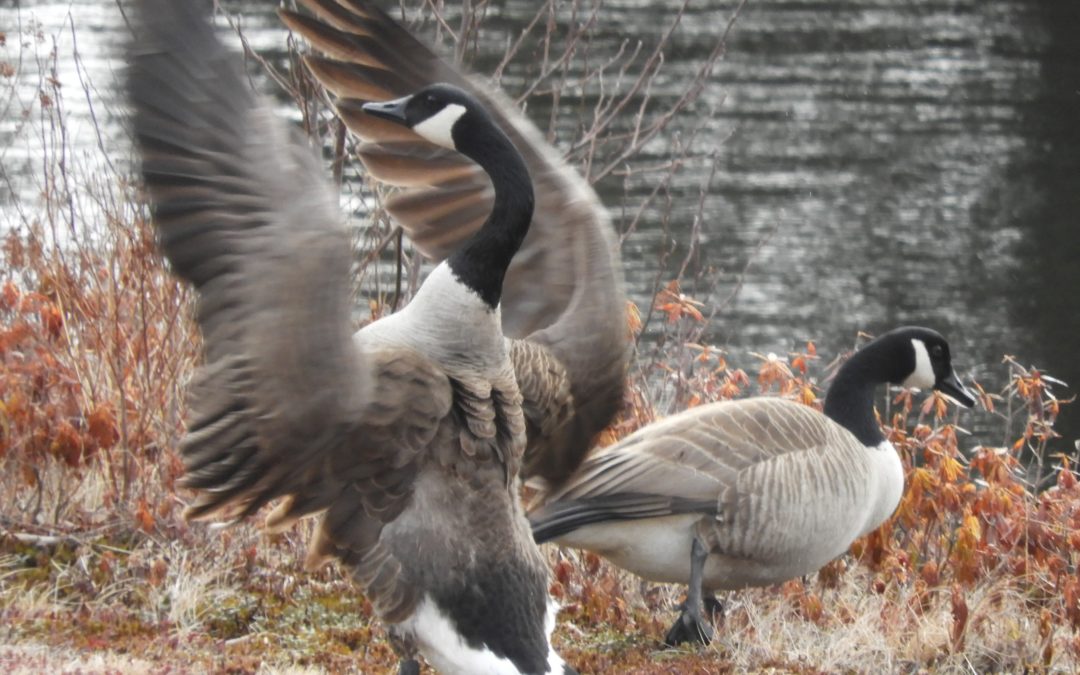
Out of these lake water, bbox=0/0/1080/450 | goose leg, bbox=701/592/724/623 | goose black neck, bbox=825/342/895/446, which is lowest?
lake water, bbox=0/0/1080/450

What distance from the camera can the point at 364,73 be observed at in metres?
6.21

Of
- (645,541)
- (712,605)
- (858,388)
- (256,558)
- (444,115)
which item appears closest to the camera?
(444,115)

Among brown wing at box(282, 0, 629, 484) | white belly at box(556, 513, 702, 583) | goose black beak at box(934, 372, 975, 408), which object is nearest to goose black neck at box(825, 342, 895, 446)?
goose black beak at box(934, 372, 975, 408)

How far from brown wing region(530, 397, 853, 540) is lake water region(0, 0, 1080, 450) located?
5.22m

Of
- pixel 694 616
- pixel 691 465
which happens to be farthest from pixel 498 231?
pixel 694 616

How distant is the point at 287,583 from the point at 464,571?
201 centimetres

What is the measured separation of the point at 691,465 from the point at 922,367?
176cm

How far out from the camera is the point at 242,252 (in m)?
4.75

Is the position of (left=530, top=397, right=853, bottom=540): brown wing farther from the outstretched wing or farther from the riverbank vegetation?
the outstretched wing

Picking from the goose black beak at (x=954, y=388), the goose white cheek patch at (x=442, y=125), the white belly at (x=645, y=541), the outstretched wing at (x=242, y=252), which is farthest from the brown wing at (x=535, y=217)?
the goose black beak at (x=954, y=388)

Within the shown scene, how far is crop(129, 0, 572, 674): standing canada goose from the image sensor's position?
4746 millimetres

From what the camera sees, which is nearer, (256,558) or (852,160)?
(256,558)

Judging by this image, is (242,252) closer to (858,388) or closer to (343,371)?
(343,371)

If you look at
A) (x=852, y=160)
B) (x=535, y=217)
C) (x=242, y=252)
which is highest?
(x=242, y=252)
